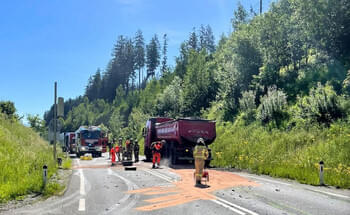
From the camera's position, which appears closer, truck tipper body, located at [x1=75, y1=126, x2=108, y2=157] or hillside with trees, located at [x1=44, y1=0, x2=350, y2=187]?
hillside with trees, located at [x1=44, y1=0, x2=350, y2=187]

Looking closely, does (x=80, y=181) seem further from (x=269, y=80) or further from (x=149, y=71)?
(x=149, y=71)

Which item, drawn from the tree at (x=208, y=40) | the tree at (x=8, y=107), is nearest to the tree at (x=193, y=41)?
the tree at (x=208, y=40)

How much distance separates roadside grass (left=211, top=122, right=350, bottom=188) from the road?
2.31 meters

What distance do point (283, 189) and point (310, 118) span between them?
41.2 feet

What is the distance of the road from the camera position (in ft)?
26.5

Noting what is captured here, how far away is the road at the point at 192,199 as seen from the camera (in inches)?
318

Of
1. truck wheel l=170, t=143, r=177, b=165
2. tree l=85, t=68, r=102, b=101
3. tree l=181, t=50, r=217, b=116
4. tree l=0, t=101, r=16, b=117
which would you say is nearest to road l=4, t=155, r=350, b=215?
truck wheel l=170, t=143, r=177, b=165

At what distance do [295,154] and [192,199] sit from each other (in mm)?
10949

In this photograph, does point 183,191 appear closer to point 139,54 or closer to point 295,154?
point 295,154

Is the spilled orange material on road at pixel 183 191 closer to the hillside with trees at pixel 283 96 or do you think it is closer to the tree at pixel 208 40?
the hillside with trees at pixel 283 96

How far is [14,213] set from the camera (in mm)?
7953

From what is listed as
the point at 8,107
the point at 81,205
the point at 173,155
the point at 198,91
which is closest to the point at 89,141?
the point at 173,155

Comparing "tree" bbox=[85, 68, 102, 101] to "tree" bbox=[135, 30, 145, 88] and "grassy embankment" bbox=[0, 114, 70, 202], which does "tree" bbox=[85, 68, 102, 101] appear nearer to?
"tree" bbox=[135, 30, 145, 88]

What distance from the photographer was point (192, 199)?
947 centimetres
